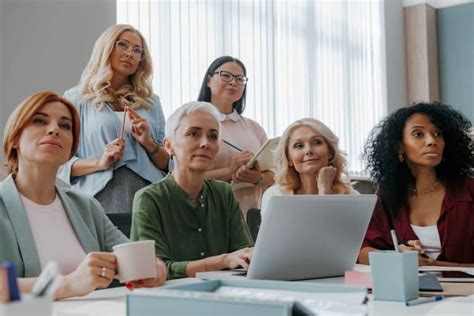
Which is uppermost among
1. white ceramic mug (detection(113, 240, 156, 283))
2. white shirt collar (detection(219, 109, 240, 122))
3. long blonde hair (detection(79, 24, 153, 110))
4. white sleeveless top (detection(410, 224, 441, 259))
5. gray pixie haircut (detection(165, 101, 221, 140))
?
long blonde hair (detection(79, 24, 153, 110))

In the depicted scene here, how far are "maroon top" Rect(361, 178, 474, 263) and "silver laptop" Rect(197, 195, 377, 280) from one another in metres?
0.62

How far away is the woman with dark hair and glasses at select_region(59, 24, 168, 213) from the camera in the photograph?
2.46m

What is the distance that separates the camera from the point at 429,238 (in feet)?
6.97

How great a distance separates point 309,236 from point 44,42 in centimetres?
208

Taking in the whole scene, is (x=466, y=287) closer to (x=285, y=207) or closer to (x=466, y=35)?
(x=285, y=207)

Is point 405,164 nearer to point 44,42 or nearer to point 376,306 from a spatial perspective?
point 376,306

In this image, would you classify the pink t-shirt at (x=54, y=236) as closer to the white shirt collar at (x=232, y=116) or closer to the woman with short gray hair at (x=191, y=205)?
the woman with short gray hair at (x=191, y=205)

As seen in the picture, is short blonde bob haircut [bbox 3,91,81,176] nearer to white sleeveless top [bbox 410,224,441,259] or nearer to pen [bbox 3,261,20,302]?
pen [bbox 3,261,20,302]

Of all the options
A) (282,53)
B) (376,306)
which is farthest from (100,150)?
(282,53)

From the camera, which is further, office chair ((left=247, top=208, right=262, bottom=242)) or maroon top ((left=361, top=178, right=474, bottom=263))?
office chair ((left=247, top=208, right=262, bottom=242))

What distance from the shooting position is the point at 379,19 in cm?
604

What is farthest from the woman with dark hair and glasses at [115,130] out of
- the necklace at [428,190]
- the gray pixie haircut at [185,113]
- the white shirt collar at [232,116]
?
the necklace at [428,190]

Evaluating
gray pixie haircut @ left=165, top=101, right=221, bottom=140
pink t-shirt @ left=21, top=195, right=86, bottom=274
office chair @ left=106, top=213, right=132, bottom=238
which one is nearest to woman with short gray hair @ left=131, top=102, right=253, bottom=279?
gray pixie haircut @ left=165, top=101, right=221, bottom=140

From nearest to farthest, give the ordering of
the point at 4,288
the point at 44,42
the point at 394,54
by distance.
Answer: the point at 4,288
the point at 44,42
the point at 394,54
